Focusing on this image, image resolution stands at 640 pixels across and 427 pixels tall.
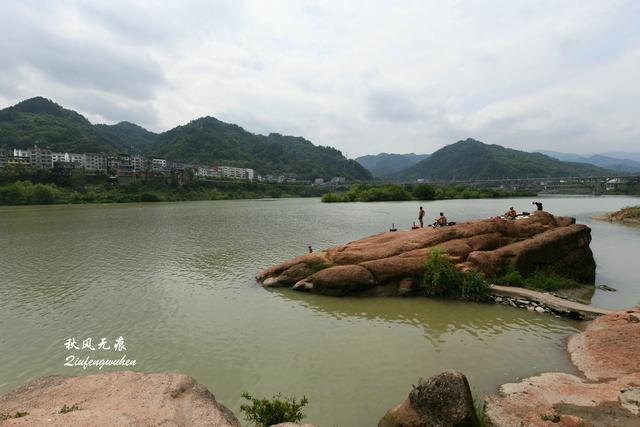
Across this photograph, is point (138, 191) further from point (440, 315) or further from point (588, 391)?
point (588, 391)

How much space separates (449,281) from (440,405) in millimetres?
14123

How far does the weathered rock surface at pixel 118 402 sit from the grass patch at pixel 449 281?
15.9 meters

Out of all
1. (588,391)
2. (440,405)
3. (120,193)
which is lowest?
(588,391)

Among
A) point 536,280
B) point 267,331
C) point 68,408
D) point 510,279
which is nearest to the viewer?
point 68,408

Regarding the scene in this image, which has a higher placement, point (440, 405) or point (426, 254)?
point (426, 254)

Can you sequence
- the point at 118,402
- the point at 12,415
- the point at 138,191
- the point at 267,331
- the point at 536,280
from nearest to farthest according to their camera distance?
the point at 12,415 → the point at 118,402 → the point at 267,331 → the point at 536,280 → the point at 138,191

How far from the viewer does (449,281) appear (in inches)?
866

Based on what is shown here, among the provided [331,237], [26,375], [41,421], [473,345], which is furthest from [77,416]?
[331,237]

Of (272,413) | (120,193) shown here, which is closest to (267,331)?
(272,413)

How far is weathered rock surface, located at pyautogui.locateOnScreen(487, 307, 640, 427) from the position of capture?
31.9 ft

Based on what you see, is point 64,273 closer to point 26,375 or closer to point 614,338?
point 26,375

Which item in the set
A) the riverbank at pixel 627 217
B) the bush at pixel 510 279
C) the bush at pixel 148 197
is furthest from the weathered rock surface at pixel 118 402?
the bush at pixel 148 197

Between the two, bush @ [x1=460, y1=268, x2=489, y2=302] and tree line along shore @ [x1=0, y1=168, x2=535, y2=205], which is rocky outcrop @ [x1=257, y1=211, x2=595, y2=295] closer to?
bush @ [x1=460, y1=268, x2=489, y2=302]

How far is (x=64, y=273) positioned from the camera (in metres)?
29.6
